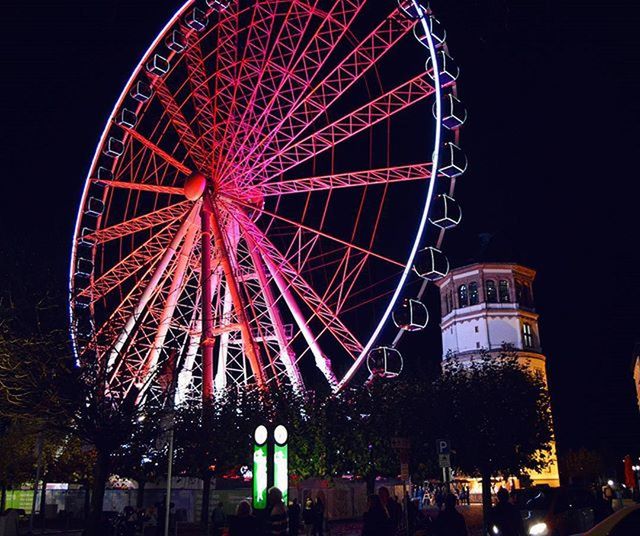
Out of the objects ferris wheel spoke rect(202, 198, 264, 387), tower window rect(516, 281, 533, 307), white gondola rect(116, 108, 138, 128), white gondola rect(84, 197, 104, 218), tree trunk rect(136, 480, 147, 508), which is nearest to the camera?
ferris wheel spoke rect(202, 198, 264, 387)

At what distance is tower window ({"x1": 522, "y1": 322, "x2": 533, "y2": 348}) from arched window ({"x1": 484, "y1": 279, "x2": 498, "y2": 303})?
12.4ft

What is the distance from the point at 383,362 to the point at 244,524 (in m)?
16.4

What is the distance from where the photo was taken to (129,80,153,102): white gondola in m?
31.2

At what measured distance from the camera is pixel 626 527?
7.35m

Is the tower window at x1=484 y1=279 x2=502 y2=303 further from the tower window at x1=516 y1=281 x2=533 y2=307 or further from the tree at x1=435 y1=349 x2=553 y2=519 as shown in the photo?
the tree at x1=435 y1=349 x2=553 y2=519

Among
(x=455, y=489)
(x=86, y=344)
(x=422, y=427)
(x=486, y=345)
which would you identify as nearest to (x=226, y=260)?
(x=86, y=344)

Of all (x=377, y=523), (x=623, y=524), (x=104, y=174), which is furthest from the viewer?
(x=104, y=174)

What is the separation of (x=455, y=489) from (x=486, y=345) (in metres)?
16.1

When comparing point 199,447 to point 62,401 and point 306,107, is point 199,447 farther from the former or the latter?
A: point 306,107

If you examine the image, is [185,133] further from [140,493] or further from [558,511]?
[558,511]

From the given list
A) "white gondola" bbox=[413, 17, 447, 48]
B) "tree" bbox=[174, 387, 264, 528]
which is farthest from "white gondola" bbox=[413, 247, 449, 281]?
"tree" bbox=[174, 387, 264, 528]

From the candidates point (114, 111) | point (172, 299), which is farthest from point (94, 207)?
point (172, 299)

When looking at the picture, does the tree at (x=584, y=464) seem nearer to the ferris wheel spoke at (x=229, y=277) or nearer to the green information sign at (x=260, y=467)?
the ferris wheel spoke at (x=229, y=277)

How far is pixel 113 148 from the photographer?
105ft
